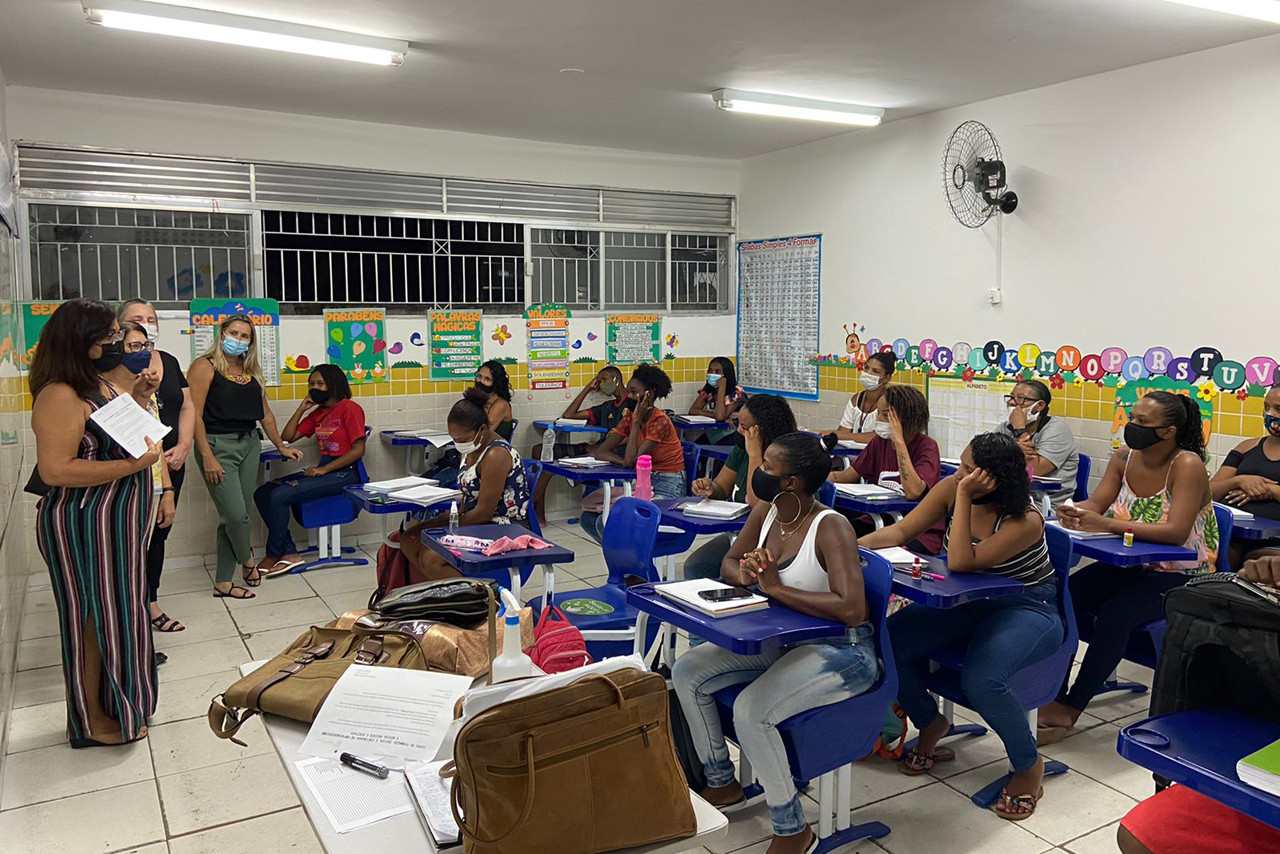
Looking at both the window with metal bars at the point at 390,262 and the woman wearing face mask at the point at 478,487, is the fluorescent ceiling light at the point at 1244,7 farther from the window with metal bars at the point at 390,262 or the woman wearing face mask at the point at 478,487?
the window with metal bars at the point at 390,262

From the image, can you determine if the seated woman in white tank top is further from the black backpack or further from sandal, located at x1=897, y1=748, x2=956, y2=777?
the black backpack

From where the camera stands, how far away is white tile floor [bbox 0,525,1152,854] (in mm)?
3191

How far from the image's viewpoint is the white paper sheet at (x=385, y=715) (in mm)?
2012

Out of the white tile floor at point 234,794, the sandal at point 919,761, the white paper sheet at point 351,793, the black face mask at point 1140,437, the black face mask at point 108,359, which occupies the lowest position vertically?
the white tile floor at point 234,794

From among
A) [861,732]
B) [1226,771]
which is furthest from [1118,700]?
[1226,771]

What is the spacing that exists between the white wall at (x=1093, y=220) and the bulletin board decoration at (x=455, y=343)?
2923mm

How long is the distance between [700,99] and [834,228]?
2.05 metres

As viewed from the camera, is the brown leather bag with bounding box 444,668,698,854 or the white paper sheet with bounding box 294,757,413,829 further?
the white paper sheet with bounding box 294,757,413,829

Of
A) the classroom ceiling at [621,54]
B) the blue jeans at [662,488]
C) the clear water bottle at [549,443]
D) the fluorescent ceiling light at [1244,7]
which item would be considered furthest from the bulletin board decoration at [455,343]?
the fluorescent ceiling light at [1244,7]

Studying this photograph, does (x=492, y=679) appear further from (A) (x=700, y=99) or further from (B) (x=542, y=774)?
(A) (x=700, y=99)

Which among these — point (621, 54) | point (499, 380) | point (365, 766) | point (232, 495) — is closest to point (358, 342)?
point (499, 380)

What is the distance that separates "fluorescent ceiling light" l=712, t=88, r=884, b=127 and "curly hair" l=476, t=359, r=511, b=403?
8.46 ft

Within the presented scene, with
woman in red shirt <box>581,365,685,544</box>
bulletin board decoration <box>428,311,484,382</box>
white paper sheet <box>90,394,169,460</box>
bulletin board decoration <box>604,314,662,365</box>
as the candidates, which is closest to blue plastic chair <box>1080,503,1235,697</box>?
woman in red shirt <box>581,365,685,544</box>

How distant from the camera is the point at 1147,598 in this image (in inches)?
152
